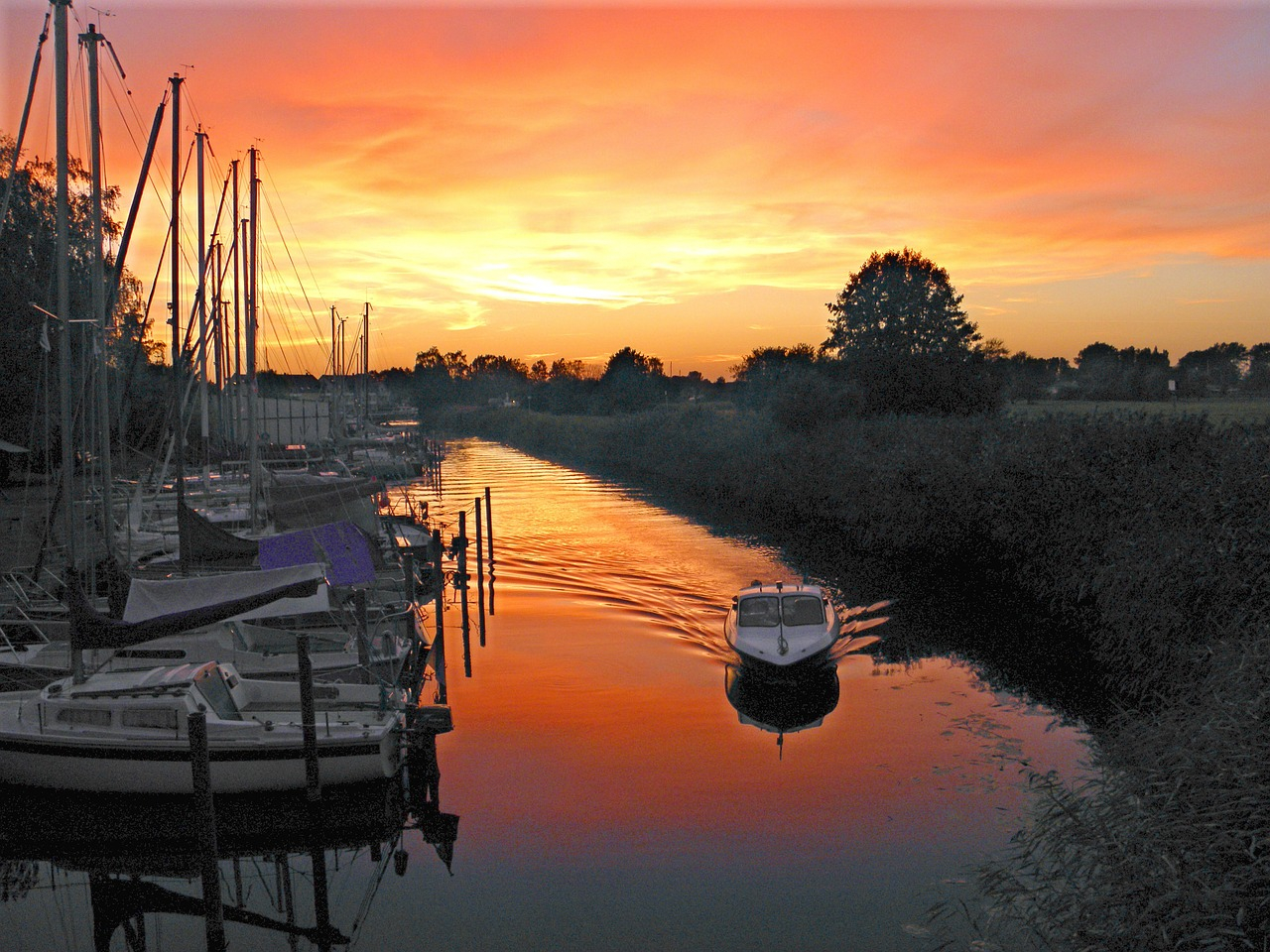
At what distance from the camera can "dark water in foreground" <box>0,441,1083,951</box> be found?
596 inches

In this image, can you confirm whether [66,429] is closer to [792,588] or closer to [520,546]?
[792,588]

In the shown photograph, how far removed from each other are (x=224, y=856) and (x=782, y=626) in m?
13.6

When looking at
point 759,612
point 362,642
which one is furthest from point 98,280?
point 759,612

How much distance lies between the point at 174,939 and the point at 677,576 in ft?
88.1

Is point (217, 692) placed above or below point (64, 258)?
below

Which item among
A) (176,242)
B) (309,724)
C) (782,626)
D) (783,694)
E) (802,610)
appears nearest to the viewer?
(309,724)

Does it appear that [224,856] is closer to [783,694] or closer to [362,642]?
[362,642]

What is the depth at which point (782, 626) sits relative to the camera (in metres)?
24.9

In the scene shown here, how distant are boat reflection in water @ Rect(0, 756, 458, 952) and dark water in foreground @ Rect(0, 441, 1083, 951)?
5 cm

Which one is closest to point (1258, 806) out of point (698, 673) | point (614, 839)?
→ point (614, 839)

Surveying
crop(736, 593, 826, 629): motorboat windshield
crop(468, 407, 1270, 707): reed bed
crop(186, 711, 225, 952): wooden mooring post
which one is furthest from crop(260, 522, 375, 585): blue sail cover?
crop(468, 407, 1270, 707): reed bed

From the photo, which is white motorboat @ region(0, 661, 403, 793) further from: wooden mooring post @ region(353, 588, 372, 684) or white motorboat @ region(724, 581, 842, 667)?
white motorboat @ region(724, 581, 842, 667)

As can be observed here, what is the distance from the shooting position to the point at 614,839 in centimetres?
1752

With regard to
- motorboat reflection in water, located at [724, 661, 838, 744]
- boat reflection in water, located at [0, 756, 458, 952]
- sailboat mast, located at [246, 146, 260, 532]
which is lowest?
boat reflection in water, located at [0, 756, 458, 952]
